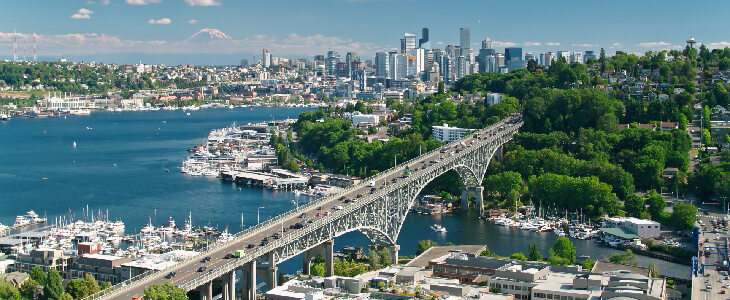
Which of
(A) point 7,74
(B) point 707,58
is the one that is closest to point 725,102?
(B) point 707,58

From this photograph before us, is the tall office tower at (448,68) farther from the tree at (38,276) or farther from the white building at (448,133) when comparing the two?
the tree at (38,276)

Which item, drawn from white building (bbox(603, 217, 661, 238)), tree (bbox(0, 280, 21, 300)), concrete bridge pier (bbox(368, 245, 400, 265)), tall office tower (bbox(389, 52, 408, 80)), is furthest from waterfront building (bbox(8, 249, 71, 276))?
tall office tower (bbox(389, 52, 408, 80))

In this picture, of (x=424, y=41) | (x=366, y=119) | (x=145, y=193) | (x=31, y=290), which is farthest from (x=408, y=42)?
(x=31, y=290)

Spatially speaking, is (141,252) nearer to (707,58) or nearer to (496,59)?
(707,58)

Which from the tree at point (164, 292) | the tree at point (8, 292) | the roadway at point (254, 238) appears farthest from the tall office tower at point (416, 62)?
the tree at point (164, 292)

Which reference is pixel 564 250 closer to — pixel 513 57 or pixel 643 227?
pixel 643 227

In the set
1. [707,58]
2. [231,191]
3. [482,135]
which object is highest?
[707,58]

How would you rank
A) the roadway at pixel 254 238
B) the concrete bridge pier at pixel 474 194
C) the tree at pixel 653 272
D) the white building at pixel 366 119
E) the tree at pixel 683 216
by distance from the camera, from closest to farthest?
the roadway at pixel 254 238
the tree at pixel 653 272
the tree at pixel 683 216
the concrete bridge pier at pixel 474 194
the white building at pixel 366 119
